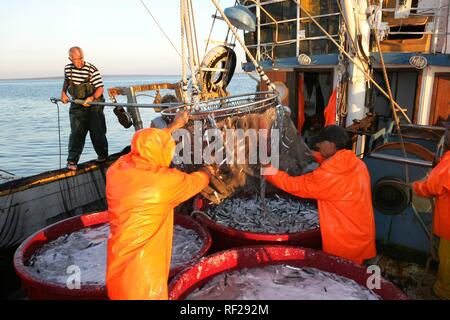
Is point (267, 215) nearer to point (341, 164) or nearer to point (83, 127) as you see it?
point (341, 164)

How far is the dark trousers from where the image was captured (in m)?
6.07

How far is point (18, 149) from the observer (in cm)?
2205

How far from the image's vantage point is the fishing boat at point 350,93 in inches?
169

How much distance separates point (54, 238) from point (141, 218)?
2.46 metres

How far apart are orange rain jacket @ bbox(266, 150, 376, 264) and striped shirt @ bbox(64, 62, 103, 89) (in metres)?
4.37

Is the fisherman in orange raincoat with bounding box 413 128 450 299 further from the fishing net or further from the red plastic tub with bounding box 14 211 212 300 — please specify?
the red plastic tub with bounding box 14 211 212 300

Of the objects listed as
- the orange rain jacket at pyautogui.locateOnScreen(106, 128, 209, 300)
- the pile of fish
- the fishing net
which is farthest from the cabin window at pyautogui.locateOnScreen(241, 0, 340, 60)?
the orange rain jacket at pyautogui.locateOnScreen(106, 128, 209, 300)

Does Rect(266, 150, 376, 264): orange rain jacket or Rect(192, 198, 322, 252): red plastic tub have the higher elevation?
Rect(266, 150, 376, 264): orange rain jacket

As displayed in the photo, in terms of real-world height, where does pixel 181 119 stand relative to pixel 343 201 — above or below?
above

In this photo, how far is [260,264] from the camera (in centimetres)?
A: 358

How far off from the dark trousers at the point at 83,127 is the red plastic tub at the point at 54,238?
187 cm

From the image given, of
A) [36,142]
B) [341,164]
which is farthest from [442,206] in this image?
[36,142]
